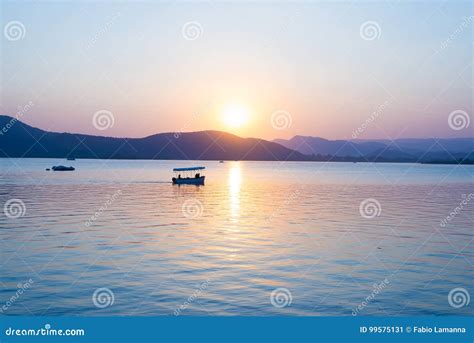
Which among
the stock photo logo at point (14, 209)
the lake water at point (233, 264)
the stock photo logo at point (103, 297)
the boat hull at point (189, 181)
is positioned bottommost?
the stock photo logo at point (103, 297)

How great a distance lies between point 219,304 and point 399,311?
700 centimetres

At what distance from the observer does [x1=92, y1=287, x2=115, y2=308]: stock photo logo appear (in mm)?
18828

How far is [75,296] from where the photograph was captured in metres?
19.8

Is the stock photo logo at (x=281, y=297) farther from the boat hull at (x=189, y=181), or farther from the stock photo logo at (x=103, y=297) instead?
the boat hull at (x=189, y=181)

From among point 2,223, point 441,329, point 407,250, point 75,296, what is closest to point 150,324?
point 75,296

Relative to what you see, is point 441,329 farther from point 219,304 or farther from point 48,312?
point 48,312
